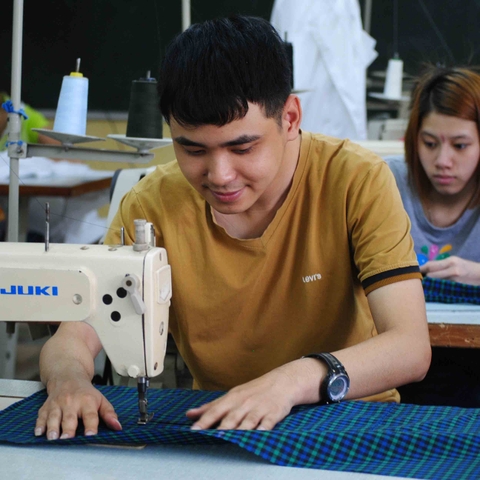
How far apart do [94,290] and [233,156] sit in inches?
12.3

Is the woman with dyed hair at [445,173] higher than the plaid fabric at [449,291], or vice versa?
the woman with dyed hair at [445,173]

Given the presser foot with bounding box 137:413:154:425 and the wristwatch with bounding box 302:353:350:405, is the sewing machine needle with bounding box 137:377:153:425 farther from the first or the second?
the wristwatch with bounding box 302:353:350:405

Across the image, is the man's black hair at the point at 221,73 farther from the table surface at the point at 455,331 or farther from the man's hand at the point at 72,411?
the table surface at the point at 455,331

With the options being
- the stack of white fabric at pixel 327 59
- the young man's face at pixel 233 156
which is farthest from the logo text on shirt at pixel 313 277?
the stack of white fabric at pixel 327 59

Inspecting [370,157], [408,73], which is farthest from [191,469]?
[408,73]

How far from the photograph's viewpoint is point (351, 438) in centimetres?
103

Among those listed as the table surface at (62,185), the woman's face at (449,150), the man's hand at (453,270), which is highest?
the woman's face at (449,150)

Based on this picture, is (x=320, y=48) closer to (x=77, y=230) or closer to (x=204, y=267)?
(x=77, y=230)

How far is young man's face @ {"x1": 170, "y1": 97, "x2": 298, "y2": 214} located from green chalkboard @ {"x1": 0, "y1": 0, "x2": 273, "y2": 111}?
361 centimetres

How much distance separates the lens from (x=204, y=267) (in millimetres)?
1503

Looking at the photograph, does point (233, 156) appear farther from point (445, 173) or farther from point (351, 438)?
point (445, 173)

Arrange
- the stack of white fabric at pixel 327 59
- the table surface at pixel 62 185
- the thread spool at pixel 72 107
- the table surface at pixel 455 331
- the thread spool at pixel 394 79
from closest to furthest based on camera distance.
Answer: the table surface at pixel 455 331 → the thread spool at pixel 72 107 → the table surface at pixel 62 185 → the stack of white fabric at pixel 327 59 → the thread spool at pixel 394 79

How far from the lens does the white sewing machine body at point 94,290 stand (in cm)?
112

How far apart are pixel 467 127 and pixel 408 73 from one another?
3216 mm
